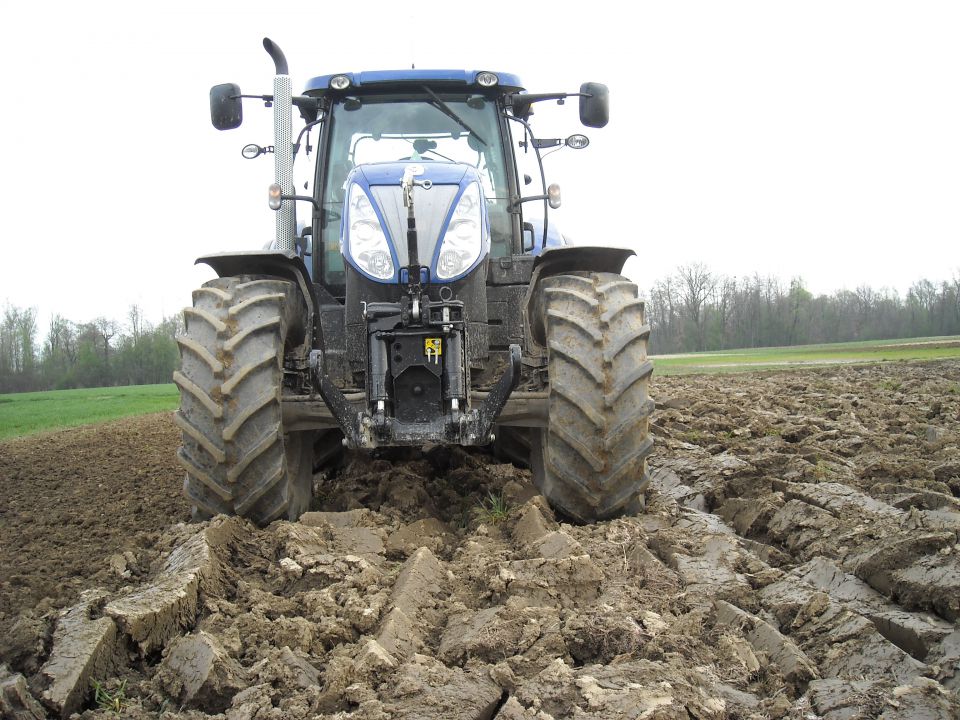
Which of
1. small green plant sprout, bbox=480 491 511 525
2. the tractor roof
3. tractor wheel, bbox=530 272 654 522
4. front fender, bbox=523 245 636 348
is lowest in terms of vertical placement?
small green plant sprout, bbox=480 491 511 525

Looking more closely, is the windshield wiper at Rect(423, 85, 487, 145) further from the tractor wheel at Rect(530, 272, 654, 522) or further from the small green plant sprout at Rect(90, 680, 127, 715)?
the small green plant sprout at Rect(90, 680, 127, 715)

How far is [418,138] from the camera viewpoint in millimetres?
5570

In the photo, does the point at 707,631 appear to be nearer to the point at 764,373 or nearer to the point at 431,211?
the point at 431,211

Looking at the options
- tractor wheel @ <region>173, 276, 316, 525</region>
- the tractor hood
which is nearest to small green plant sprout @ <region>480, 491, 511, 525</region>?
tractor wheel @ <region>173, 276, 316, 525</region>

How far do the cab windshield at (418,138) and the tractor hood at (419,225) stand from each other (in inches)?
35.5

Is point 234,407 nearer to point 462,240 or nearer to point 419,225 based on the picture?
point 419,225

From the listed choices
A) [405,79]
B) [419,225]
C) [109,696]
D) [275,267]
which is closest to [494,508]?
[419,225]

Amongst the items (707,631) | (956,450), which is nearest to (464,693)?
(707,631)

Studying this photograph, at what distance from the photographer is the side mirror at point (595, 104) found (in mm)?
5289

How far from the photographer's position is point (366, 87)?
17.9 ft

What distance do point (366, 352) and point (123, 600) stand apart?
161 centimetres

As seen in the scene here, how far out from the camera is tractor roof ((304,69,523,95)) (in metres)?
5.41

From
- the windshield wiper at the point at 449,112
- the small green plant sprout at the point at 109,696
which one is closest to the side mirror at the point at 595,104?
the windshield wiper at the point at 449,112

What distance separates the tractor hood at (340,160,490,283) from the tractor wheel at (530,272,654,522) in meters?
0.59
